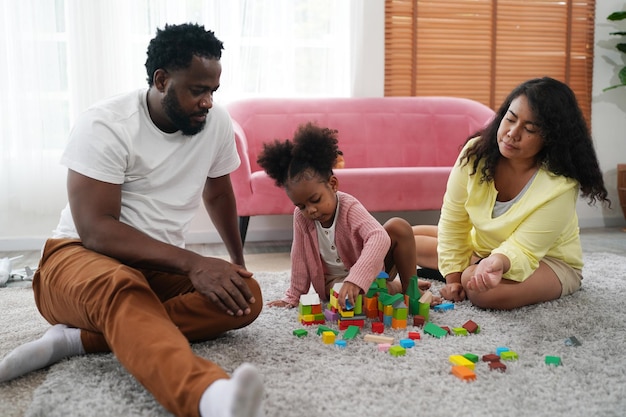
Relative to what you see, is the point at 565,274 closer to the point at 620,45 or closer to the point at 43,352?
the point at 43,352

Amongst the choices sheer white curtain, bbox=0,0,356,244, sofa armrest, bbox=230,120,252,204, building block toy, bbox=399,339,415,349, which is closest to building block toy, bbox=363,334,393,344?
building block toy, bbox=399,339,415,349

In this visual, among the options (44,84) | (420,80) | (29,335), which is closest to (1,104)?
(44,84)

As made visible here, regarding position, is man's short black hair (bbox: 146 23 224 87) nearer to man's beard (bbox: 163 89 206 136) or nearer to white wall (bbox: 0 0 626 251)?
man's beard (bbox: 163 89 206 136)

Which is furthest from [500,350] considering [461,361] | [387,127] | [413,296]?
[387,127]

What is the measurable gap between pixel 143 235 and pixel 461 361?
913 millimetres

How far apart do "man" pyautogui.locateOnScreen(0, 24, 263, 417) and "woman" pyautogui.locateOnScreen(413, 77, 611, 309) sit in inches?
35.1

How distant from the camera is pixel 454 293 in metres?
2.25

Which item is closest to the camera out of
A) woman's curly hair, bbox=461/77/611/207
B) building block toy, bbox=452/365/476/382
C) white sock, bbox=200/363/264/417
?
white sock, bbox=200/363/264/417

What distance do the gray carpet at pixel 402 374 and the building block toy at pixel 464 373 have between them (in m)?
0.02

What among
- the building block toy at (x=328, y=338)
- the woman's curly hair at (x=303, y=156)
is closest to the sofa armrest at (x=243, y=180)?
the woman's curly hair at (x=303, y=156)

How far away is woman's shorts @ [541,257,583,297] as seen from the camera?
88.0 inches

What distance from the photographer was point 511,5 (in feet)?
14.3

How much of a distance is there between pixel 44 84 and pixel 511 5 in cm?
327

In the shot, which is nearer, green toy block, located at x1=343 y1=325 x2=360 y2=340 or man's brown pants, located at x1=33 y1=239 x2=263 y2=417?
man's brown pants, located at x1=33 y1=239 x2=263 y2=417
